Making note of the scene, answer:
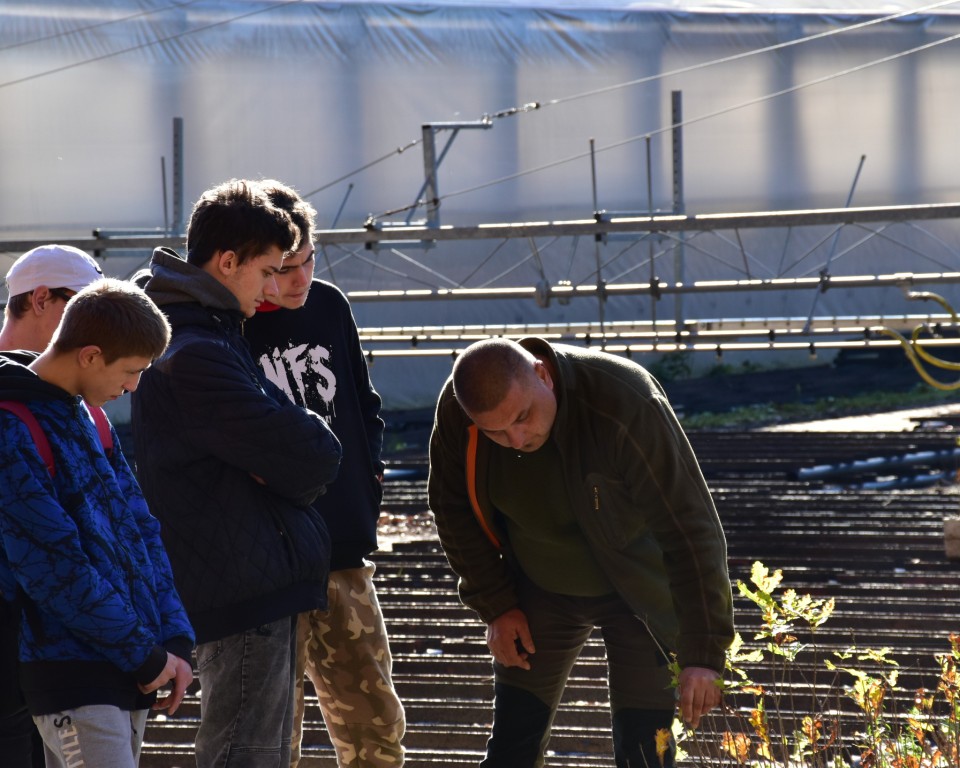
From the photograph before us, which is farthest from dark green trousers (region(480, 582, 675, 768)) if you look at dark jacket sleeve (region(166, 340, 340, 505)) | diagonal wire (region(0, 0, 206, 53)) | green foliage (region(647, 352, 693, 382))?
green foliage (region(647, 352, 693, 382))

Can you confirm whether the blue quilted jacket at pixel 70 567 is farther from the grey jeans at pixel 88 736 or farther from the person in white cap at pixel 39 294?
the person in white cap at pixel 39 294

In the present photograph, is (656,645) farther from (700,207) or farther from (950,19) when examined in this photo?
(950,19)

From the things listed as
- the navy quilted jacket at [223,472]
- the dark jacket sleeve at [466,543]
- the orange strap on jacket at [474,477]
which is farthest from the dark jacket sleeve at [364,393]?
the navy quilted jacket at [223,472]

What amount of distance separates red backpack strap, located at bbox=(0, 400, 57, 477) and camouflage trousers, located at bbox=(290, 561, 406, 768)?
96cm

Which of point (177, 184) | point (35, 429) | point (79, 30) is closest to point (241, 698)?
point (35, 429)

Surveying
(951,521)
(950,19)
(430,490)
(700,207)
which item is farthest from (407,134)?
(430,490)

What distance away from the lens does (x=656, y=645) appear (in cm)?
321

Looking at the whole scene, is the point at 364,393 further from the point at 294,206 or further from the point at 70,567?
the point at 70,567

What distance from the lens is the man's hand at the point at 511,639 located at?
333 cm

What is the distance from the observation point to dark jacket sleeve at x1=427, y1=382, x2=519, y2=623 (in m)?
3.36

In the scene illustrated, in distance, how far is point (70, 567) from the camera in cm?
243

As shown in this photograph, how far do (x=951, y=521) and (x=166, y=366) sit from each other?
489cm

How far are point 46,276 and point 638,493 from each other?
140 cm

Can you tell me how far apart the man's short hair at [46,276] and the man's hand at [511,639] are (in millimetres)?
1285
